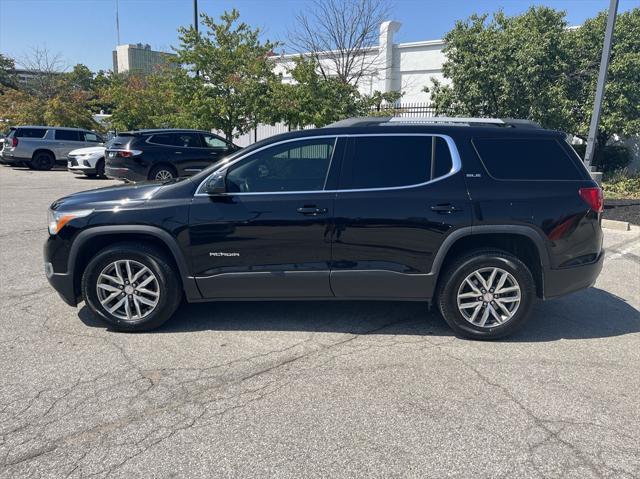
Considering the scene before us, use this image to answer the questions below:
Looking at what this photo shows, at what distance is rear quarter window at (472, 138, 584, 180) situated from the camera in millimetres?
4238

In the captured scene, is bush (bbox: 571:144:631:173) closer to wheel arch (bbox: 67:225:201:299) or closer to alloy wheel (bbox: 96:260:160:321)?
wheel arch (bbox: 67:225:201:299)

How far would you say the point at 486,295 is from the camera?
426 centimetres

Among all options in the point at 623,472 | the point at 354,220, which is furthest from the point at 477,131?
the point at 623,472

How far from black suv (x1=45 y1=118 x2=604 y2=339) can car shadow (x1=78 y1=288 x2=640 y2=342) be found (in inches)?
13.4

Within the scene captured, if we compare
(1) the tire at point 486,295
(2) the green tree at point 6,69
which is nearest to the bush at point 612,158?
(1) the tire at point 486,295

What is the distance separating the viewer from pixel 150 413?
10.3 feet

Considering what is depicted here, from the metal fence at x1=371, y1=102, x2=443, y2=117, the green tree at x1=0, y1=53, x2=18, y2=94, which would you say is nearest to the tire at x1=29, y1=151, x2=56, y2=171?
the metal fence at x1=371, y1=102, x2=443, y2=117

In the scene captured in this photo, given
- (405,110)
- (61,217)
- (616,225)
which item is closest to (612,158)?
(405,110)

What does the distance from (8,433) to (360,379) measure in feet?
7.23

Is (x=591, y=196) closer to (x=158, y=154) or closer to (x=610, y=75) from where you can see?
(x=158, y=154)

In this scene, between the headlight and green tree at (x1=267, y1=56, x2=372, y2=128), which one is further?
green tree at (x1=267, y1=56, x2=372, y2=128)

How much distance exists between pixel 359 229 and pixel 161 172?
10.3 meters

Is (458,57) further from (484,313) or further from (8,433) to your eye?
(8,433)

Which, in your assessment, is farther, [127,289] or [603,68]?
[603,68]
